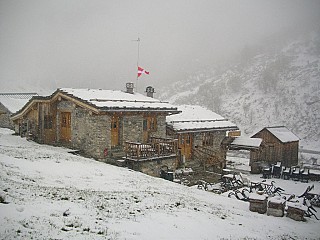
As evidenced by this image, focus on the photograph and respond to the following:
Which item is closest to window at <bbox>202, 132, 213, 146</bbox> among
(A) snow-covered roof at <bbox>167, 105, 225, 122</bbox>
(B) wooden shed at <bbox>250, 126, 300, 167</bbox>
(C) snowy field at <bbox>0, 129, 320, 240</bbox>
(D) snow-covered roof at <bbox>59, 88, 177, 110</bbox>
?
(A) snow-covered roof at <bbox>167, 105, 225, 122</bbox>

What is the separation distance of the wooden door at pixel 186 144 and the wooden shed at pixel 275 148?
220 inches

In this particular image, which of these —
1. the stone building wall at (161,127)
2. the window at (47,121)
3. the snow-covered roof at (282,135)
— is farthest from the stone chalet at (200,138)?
the window at (47,121)

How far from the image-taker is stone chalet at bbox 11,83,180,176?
1831 centimetres

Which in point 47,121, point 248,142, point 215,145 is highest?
point 47,121

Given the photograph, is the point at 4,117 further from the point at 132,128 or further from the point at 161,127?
the point at 161,127

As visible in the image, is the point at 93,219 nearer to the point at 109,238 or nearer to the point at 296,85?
the point at 109,238

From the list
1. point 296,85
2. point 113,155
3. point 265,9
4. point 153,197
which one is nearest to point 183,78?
point 296,85

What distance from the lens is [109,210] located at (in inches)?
328

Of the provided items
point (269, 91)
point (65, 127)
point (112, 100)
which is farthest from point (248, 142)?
point (269, 91)

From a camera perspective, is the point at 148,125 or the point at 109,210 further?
the point at 148,125

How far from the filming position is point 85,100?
1822cm

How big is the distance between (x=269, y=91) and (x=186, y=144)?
38.0 meters

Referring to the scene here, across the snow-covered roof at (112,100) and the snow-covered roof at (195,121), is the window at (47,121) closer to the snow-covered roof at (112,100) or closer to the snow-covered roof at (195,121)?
the snow-covered roof at (112,100)

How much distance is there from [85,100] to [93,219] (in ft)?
38.8
